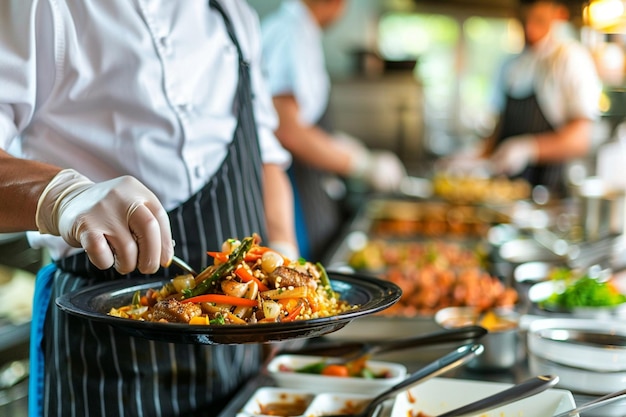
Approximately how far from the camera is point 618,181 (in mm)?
3889

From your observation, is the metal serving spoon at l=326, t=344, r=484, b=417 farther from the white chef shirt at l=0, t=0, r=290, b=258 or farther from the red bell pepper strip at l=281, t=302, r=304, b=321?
the white chef shirt at l=0, t=0, r=290, b=258

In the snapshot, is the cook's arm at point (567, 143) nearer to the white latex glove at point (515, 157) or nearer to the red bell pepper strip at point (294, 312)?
the white latex glove at point (515, 157)

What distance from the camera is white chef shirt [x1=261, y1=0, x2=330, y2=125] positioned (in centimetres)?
387

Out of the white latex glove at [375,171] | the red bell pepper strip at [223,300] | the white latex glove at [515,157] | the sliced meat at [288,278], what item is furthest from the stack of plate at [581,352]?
the white latex glove at [515,157]

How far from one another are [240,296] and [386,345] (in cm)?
63

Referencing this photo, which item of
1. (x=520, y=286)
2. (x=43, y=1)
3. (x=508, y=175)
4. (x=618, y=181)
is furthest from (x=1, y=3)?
(x=508, y=175)

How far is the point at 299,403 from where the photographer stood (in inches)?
66.4

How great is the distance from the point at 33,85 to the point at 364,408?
999 millimetres

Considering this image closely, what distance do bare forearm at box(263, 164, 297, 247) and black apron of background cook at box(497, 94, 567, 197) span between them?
3270mm

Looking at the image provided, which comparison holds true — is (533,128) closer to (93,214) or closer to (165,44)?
(165,44)

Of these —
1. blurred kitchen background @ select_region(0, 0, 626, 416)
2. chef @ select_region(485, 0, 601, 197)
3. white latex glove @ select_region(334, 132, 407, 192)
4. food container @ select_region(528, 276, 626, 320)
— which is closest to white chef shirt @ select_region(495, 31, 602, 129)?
chef @ select_region(485, 0, 601, 197)

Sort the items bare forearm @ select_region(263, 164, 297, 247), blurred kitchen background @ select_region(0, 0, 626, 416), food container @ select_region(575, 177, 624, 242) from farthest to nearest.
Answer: blurred kitchen background @ select_region(0, 0, 626, 416) < food container @ select_region(575, 177, 624, 242) < bare forearm @ select_region(263, 164, 297, 247)

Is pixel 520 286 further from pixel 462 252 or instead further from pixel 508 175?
pixel 508 175

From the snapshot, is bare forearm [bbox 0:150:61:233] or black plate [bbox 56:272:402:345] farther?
A: bare forearm [bbox 0:150:61:233]
